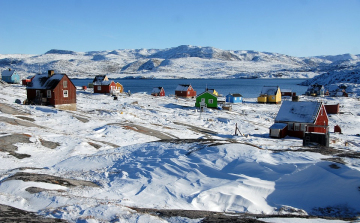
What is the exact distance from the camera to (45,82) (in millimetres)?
45500

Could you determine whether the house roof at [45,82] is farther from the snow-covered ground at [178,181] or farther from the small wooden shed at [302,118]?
the small wooden shed at [302,118]

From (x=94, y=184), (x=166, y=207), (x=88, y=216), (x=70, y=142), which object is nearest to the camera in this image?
(x=88, y=216)

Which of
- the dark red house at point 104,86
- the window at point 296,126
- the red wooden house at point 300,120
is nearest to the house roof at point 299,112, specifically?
the red wooden house at point 300,120

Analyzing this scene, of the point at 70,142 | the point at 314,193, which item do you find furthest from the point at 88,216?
the point at 70,142

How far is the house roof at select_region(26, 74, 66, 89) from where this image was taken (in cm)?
4465

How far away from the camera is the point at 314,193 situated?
13.4 meters

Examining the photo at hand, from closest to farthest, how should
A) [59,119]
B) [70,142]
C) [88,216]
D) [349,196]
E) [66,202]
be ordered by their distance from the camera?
[88,216]
[66,202]
[349,196]
[70,142]
[59,119]

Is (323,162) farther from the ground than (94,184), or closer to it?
farther from the ground

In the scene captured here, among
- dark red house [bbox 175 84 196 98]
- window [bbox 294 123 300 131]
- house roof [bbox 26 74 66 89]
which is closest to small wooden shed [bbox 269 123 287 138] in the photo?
window [bbox 294 123 300 131]

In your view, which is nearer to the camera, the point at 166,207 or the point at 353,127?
the point at 166,207

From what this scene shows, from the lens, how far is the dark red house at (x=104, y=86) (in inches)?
3120

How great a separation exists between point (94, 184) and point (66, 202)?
3.32 meters

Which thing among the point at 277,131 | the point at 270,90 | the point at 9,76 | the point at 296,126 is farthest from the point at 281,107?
the point at 9,76

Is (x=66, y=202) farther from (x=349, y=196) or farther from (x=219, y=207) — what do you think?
(x=349, y=196)
